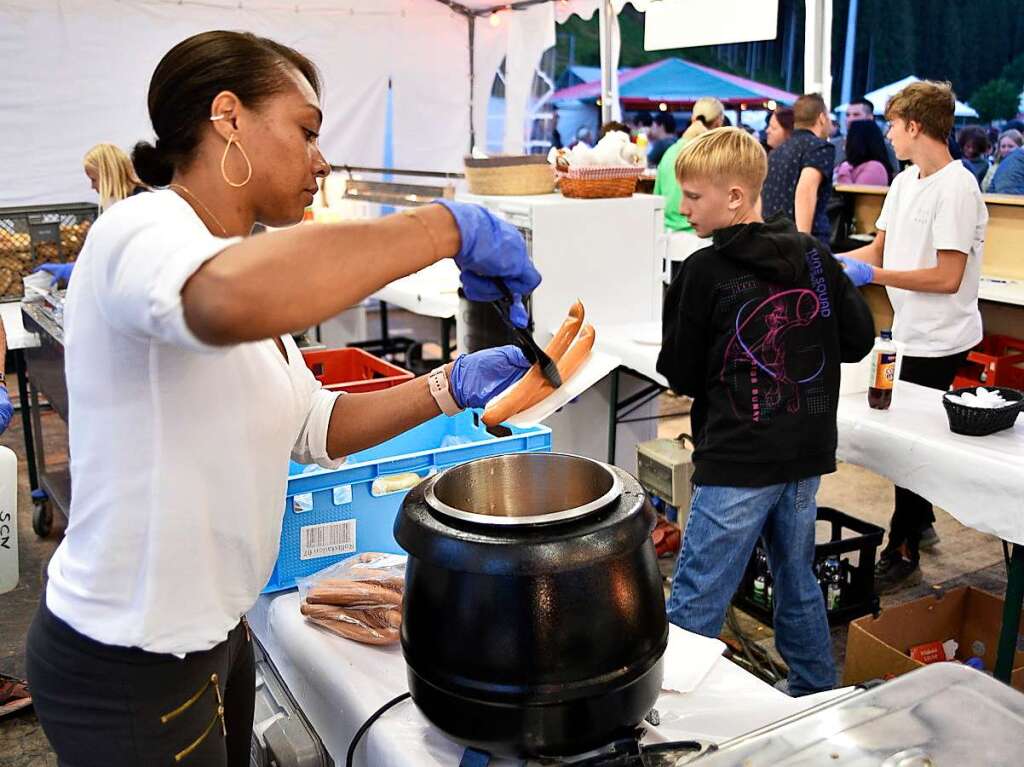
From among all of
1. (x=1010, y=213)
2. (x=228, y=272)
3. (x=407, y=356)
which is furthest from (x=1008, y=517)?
(x=407, y=356)

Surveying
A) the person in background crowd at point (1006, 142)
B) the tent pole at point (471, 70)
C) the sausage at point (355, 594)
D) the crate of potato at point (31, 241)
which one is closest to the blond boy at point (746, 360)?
the sausage at point (355, 594)

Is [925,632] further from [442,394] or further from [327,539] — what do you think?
[442,394]

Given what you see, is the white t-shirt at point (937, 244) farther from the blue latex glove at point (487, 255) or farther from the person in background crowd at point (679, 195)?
the person in background crowd at point (679, 195)

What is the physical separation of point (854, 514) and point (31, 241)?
4.50 metres

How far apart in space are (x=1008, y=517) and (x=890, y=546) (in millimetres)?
1357

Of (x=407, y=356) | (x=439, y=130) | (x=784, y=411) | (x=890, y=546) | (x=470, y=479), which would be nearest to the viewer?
(x=470, y=479)

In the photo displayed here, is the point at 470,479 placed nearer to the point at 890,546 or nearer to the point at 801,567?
the point at 801,567

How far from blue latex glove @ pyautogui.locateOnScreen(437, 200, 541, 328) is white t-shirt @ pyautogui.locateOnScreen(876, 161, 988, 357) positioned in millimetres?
2511

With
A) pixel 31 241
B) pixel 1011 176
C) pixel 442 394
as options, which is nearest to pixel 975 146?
pixel 1011 176

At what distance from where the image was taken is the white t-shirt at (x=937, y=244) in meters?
3.30

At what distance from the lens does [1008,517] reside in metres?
2.50

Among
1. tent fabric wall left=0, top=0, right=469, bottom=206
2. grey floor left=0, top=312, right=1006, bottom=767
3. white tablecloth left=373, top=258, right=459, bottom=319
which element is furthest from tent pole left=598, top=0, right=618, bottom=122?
grey floor left=0, top=312, right=1006, bottom=767

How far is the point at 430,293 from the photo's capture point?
5.16 m

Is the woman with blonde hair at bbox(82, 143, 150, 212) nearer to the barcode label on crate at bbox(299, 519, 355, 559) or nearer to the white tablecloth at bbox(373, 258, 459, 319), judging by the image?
the white tablecloth at bbox(373, 258, 459, 319)
